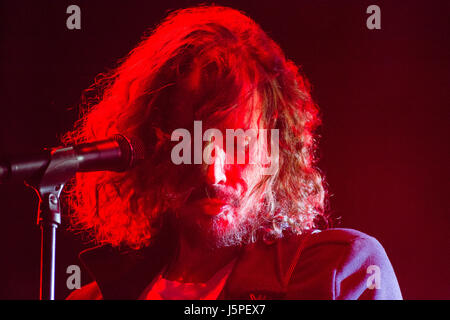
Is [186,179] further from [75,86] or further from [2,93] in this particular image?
[2,93]

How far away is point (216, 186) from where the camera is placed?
171 centimetres

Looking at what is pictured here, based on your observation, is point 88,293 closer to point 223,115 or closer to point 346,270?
point 223,115

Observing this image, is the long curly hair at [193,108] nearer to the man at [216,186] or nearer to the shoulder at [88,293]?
the man at [216,186]

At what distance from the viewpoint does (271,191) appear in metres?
1.90

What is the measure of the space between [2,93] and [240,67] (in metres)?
1.18

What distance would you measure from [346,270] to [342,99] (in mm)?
917

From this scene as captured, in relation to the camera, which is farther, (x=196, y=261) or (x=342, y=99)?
(x=342, y=99)

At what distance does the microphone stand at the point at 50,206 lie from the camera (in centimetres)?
114

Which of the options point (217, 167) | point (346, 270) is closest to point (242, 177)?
point (217, 167)

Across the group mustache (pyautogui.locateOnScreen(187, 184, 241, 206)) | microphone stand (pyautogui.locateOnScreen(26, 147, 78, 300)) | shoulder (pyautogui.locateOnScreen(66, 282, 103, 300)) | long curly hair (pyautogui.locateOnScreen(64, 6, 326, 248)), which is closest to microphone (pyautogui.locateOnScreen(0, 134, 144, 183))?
microphone stand (pyautogui.locateOnScreen(26, 147, 78, 300))

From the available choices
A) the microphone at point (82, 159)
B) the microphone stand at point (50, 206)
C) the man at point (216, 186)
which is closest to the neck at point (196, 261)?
the man at point (216, 186)

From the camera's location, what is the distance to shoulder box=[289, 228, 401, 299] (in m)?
1.41

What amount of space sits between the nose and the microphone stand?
628mm
